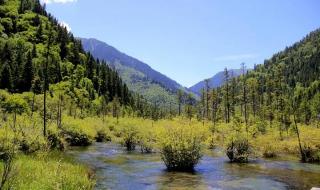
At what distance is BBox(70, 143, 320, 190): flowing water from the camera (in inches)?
1187

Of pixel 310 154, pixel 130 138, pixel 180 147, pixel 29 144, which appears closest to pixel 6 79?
pixel 130 138

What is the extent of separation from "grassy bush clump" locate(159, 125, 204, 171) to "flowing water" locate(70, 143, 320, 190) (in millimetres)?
1058

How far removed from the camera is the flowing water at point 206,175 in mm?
30141

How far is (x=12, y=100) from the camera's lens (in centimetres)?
11450

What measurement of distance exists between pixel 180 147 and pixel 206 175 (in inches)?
129

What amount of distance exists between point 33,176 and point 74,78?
487 feet

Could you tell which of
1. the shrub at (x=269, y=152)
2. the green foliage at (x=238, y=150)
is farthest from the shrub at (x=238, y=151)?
the shrub at (x=269, y=152)

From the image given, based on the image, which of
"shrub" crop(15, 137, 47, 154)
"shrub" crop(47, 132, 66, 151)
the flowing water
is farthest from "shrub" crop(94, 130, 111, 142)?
"shrub" crop(15, 137, 47, 154)

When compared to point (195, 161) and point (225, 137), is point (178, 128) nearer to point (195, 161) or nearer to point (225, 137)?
point (195, 161)

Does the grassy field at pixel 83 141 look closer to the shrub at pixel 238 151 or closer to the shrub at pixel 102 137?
the shrub at pixel 102 137

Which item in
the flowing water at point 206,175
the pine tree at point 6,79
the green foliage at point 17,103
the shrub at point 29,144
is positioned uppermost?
the pine tree at point 6,79

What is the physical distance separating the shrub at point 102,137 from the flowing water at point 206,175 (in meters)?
31.5

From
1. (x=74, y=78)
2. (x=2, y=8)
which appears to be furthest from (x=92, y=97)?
(x=2, y=8)

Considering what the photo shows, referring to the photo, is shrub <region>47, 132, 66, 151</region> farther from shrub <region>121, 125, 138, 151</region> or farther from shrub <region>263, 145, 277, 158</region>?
shrub <region>263, 145, 277, 158</region>
